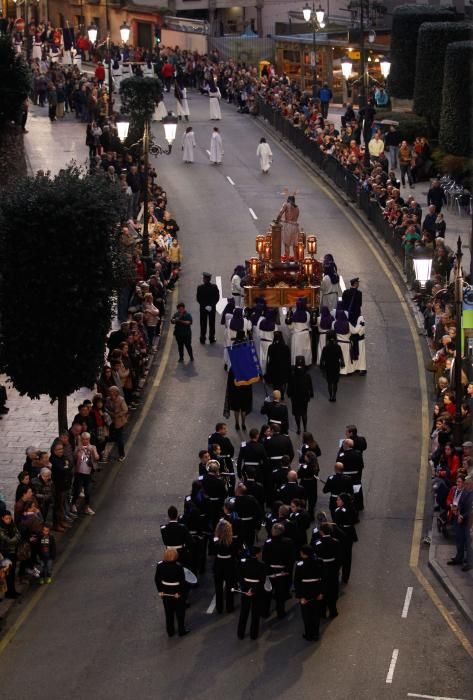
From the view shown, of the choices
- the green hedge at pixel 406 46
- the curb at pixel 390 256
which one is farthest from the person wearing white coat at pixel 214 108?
the green hedge at pixel 406 46

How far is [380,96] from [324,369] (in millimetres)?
27393

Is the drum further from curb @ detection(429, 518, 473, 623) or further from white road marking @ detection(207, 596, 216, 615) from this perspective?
curb @ detection(429, 518, 473, 623)

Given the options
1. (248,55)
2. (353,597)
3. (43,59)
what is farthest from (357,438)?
(248,55)

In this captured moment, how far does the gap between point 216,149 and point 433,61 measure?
7.43 metres

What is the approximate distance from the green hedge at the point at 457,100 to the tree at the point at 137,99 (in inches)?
331

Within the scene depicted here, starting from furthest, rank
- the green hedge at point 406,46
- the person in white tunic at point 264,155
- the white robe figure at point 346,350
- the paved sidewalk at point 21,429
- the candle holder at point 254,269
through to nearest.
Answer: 1. the green hedge at point 406,46
2. the person in white tunic at point 264,155
3. the candle holder at point 254,269
4. the white robe figure at point 346,350
5. the paved sidewalk at point 21,429

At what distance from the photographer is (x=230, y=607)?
2314cm

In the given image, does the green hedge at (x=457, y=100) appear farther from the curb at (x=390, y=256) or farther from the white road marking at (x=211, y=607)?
the white road marking at (x=211, y=607)

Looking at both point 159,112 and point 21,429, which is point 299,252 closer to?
point 21,429

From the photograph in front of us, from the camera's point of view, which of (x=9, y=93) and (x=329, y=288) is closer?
(x=329, y=288)

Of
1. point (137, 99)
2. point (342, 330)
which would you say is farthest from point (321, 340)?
point (137, 99)

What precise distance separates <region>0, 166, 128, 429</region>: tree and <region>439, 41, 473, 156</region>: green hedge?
70.8 feet

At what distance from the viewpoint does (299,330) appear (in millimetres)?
33250

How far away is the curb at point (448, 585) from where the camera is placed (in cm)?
2286
